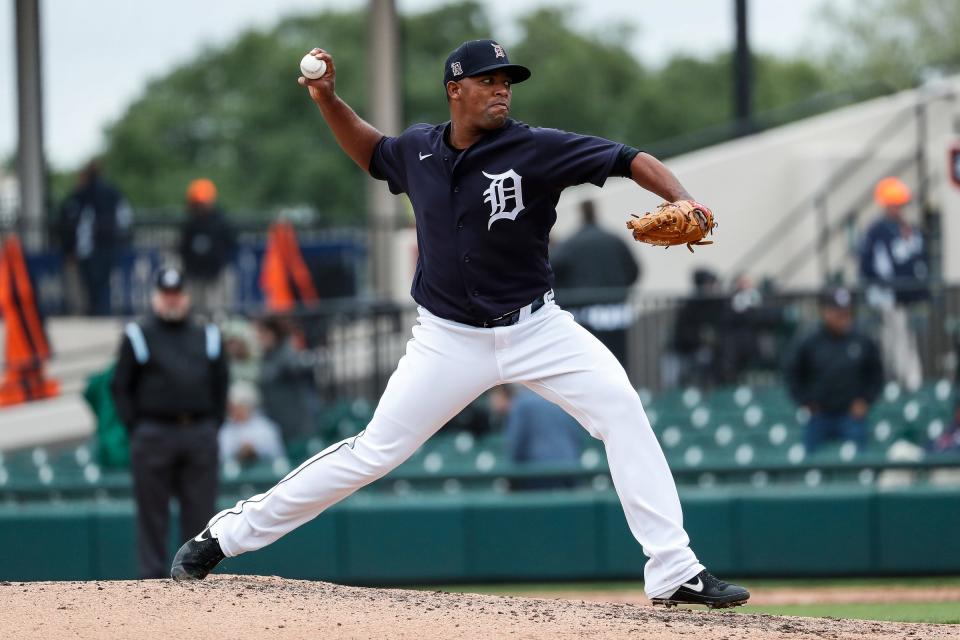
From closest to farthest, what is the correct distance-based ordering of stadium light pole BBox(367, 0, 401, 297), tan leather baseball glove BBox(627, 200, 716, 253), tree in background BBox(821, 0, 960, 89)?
tan leather baseball glove BBox(627, 200, 716, 253)
stadium light pole BBox(367, 0, 401, 297)
tree in background BBox(821, 0, 960, 89)

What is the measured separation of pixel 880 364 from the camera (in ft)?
34.8

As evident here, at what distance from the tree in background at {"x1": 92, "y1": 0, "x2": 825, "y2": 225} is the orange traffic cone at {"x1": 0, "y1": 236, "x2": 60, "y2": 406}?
1392 inches

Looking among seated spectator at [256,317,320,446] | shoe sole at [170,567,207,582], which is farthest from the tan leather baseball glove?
seated spectator at [256,317,320,446]

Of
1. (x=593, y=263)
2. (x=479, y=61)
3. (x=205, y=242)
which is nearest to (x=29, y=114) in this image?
(x=205, y=242)

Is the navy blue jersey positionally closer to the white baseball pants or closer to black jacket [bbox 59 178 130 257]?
the white baseball pants

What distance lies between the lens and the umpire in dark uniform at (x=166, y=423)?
845 centimetres

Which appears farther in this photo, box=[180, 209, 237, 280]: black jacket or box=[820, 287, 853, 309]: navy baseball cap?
box=[180, 209, 237, 280]: black jacket

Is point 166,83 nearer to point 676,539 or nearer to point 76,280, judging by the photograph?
point 76,280

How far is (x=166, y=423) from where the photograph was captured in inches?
334

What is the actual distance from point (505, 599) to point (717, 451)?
5539 millimetres

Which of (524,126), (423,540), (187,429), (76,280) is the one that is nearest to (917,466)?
(423,540)

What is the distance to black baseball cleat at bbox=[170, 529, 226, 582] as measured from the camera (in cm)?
563

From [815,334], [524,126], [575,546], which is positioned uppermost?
[524,126]

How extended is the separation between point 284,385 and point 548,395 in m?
6.28
